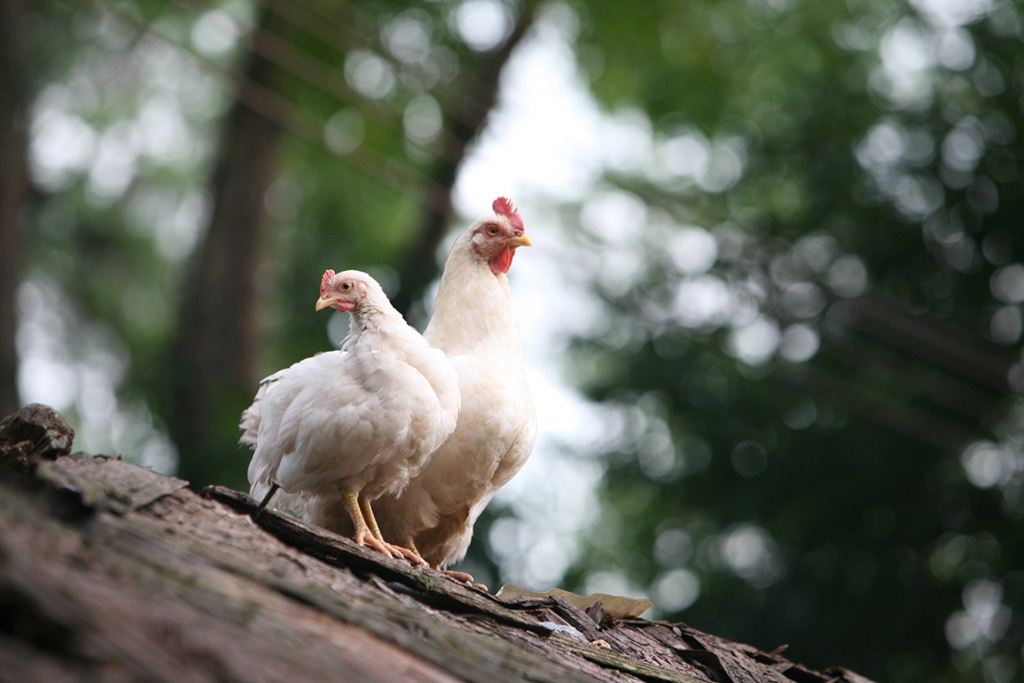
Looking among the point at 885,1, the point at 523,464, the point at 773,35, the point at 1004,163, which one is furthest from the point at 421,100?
the point at 523,464

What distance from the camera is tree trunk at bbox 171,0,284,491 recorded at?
16.5 meters

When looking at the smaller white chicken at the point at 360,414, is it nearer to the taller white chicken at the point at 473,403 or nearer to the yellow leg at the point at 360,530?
the yellow leg at the point at 360,530

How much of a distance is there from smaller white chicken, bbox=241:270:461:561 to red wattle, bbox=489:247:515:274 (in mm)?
1223

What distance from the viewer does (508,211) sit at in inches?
283

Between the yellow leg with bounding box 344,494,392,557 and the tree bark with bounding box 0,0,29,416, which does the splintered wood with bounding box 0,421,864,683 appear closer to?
the yellow leg with bounding box 344,494,392,557

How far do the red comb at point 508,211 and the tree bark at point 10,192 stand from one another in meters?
8.30

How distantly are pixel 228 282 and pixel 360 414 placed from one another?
12265 mm

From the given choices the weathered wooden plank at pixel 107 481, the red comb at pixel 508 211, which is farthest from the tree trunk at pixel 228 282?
the weathered wooden plank at pixel 107 481

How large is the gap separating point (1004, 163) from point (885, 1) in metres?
3.66

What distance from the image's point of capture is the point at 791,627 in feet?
49.6

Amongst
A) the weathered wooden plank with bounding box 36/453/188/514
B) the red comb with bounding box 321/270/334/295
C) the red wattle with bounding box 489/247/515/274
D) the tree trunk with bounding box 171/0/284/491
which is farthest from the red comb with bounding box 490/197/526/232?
the tree trunk with bounding box 171/0/284/491

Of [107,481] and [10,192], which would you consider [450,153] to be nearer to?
[10,192]

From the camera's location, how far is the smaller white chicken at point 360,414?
548 centimetres

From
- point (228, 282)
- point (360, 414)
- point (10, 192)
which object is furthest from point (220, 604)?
point (228, 282)
